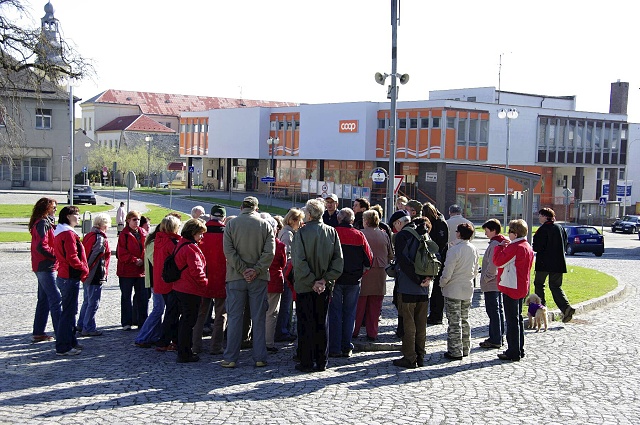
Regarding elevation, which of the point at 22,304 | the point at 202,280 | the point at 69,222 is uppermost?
the point at 69,222

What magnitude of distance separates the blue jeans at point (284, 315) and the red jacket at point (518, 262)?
9.89 feet

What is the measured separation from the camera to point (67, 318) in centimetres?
1015

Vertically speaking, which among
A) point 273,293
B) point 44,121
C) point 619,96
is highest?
point 619,96

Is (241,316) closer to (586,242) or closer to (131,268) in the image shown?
(131,268)

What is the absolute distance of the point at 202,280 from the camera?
33.0 ft

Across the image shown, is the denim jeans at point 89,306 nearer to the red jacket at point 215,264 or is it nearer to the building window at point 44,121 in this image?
the red jacket at point 215,264

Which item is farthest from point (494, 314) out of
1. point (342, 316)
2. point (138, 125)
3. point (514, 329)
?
point (138, 125)

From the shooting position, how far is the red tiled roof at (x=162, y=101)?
126m

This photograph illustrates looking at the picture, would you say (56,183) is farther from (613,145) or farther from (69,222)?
(69,222)

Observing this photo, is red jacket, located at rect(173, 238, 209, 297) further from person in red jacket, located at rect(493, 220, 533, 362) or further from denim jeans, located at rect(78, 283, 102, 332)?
person in red jacket, located at rect(493, 220, 533, 362)

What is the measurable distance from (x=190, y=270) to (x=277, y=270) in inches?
50.9

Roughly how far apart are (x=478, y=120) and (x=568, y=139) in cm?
1029

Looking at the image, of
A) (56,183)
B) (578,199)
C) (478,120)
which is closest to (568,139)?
(578,199)

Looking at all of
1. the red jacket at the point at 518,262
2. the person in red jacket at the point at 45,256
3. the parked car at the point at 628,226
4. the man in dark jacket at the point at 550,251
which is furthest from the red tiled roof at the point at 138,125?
the red jacket at the point at 518,262
